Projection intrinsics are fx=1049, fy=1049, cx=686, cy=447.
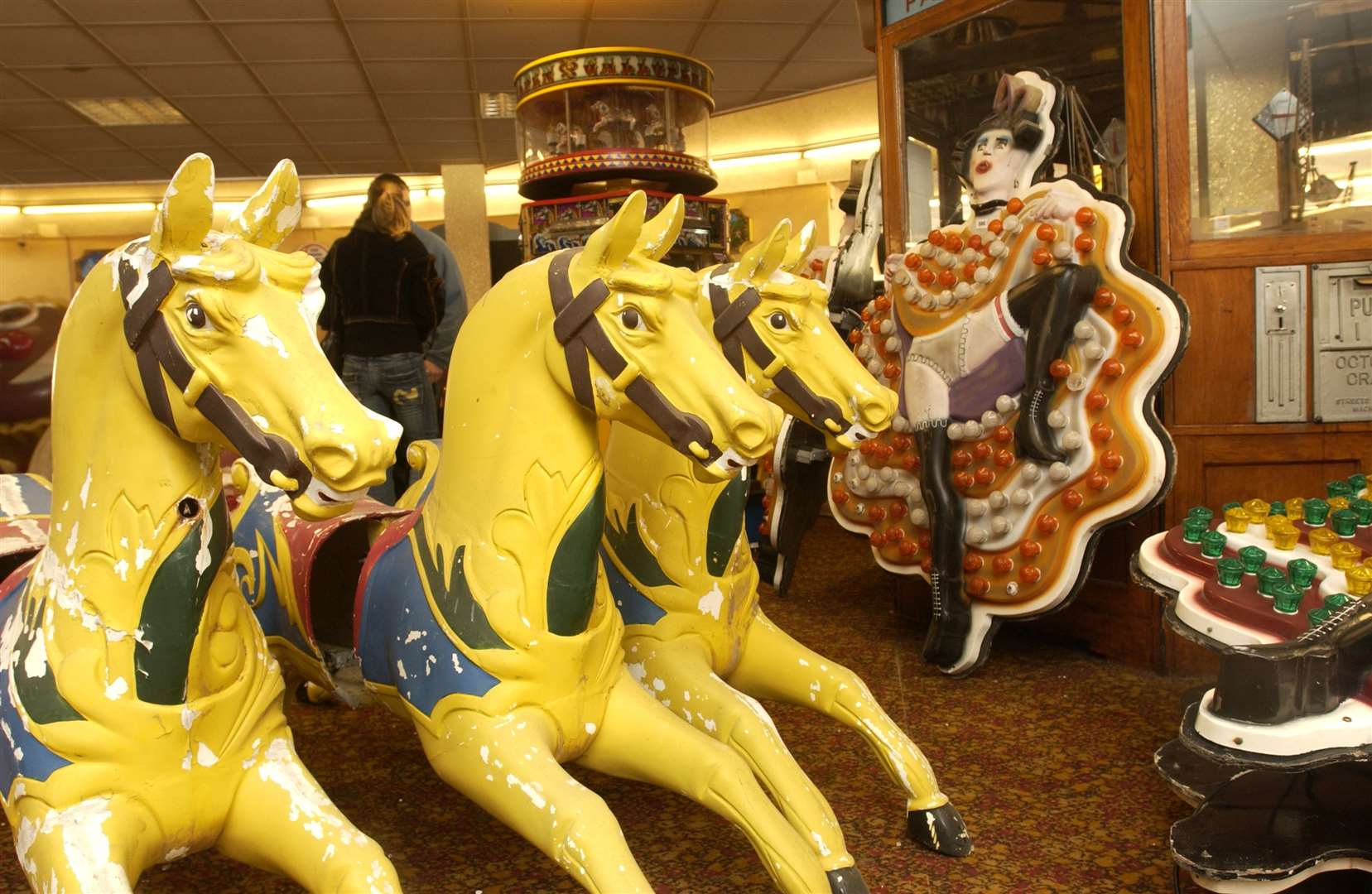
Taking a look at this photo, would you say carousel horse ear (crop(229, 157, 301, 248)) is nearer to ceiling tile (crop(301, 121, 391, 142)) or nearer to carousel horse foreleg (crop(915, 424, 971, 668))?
carousel horse foreleg (crop(915, 424, 971, 668))

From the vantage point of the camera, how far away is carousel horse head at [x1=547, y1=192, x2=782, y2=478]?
142 centimetres

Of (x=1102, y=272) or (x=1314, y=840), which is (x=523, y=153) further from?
(x=1314, y=840)

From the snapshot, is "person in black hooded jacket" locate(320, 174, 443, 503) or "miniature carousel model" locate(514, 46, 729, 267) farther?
"miniature carousel model" locate(514, 46, 729, 267)

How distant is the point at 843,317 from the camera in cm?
390

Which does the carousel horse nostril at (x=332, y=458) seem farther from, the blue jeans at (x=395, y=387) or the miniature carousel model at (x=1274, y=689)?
the blue jeans at (x=395, y=387)

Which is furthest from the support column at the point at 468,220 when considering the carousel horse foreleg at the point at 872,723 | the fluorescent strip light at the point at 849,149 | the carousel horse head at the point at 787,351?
the carousel horse foreleg at the point at 872,723

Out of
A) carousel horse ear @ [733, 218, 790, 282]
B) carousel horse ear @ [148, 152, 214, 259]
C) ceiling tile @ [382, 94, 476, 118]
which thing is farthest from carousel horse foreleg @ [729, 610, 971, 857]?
ceiling tile @ [382, 94, 476, 118]

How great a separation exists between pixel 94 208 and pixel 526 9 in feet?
17.0

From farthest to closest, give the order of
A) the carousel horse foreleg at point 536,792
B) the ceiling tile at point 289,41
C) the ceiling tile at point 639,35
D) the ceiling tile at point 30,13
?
the ceiling tile at point 639,35
the ceiling tile at point 289,41
the ceiling tile at point 30,13
the carousel horse foreleg at point 536,792

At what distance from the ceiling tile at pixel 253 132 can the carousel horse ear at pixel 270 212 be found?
21.5 ft

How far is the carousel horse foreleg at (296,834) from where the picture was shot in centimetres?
123

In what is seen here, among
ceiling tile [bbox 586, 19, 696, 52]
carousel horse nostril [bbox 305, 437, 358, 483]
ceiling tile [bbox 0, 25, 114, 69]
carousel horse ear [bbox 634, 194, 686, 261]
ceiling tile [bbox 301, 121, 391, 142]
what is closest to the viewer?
carousel horse nostril [bbox 305, 437, 358, 483]

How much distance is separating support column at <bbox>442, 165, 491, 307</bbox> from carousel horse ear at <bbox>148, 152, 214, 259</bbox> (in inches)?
292

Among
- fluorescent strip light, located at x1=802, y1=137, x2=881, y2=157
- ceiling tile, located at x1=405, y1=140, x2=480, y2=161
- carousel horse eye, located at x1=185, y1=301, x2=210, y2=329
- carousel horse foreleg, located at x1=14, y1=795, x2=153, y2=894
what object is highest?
ceiling tile, located at x1=405, y1=140, x2=480, y2=161
